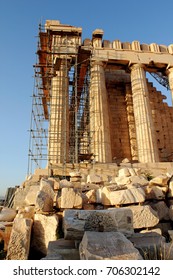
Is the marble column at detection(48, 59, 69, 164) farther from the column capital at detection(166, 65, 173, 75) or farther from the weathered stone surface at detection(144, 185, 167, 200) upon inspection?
the column capital at detection(166, 65, 173, 75)

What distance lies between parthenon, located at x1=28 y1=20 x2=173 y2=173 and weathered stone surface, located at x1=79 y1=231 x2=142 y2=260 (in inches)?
371

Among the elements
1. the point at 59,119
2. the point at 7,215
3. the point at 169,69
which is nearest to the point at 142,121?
the point at 169,69

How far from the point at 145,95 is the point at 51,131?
7.38 m

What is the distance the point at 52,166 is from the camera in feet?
39.1

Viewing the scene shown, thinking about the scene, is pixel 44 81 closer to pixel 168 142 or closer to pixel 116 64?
pixel 116 64

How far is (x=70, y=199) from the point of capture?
5.36 meters

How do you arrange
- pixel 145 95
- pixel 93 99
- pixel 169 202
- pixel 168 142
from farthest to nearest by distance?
1. pixel 168 142
2. pixel 145 95
3. pixel 93 99
4. pixel 169 202

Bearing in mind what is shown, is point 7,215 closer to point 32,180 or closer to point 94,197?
point 94,197

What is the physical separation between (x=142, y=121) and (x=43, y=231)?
1191 cm

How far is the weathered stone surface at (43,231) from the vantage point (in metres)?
4.76

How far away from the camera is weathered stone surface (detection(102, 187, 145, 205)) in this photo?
209 inches

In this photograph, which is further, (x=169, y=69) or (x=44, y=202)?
(x=169, y=69)

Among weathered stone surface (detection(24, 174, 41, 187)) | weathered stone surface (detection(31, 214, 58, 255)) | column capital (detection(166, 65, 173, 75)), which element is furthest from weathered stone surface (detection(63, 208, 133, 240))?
column capital (detection(166, 65, 173, 75))
